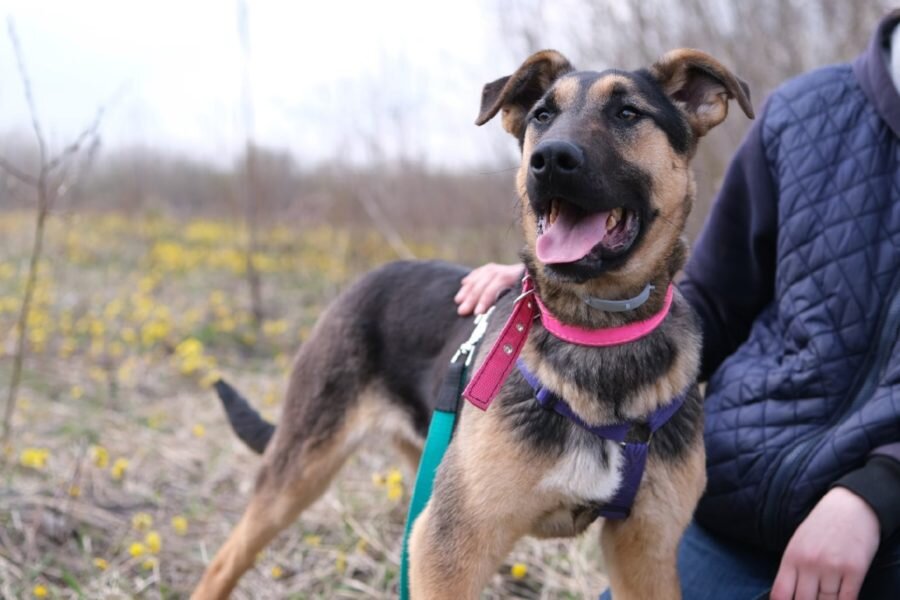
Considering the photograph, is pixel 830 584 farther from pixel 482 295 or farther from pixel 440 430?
pixel 482 295

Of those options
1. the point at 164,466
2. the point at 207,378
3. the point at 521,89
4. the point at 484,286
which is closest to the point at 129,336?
the point at 207,378

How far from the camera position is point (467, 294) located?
3.13 meters

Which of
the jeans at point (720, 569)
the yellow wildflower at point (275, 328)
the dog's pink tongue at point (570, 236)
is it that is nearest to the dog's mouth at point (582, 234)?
the dog's pink tongue at point (570, 236)

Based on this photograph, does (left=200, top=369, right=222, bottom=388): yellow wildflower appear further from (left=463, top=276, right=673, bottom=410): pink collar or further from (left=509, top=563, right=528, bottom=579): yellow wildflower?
(left=463, top=276, right=673, bottom=410): pink collar

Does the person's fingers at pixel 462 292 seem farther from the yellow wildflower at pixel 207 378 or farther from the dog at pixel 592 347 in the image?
the yellow wildflower at pixel 207 378

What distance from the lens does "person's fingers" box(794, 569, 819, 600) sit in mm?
2467

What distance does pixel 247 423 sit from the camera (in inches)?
151

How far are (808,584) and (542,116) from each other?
1505 millimetres

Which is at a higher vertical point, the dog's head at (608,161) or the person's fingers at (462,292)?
the dog's head at (608,161)

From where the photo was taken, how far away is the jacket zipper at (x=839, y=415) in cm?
268

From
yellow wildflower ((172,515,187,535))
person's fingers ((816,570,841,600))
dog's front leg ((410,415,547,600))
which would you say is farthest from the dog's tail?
person's fingers ((816,570,841,600))

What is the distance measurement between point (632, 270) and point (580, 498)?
2.08 feet

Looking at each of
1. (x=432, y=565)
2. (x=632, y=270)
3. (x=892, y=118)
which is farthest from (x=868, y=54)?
(x=432, y=565)

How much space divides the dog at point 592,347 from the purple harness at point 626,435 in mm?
12
